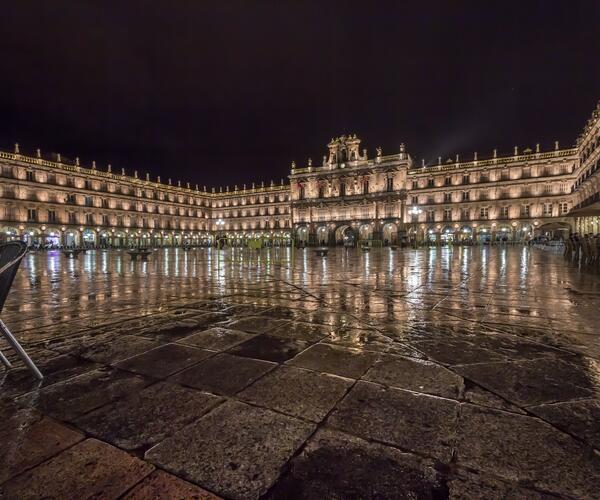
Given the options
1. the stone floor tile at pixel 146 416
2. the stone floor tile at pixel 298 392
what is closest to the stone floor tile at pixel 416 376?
the stone floor tile at pixel 298 392

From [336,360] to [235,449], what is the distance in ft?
4.08

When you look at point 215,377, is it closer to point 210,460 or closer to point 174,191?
point 210,460

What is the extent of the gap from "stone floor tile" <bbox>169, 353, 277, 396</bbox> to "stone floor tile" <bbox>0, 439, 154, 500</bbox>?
69 centimetres

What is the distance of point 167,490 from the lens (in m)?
1.26

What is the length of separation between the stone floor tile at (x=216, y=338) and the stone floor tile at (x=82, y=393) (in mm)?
746

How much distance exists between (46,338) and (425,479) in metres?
3.61

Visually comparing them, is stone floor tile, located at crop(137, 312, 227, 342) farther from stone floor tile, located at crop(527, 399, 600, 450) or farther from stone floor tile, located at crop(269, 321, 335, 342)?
stone floor tile, located at crop(527, 399, 600, 450)

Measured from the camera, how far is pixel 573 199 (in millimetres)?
45406

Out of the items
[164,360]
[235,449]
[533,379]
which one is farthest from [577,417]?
[164,360]

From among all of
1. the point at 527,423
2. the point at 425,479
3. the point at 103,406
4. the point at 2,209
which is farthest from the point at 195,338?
the point at 2,209

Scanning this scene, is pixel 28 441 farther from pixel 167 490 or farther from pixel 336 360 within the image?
pixel 336 360

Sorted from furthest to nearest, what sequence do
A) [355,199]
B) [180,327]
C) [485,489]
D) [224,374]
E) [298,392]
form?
1. [355,199]
2. [180,327]
3. [224,374]
4. [298,392]
5. [485,489]

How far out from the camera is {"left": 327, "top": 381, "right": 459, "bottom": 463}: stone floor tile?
1.52 m

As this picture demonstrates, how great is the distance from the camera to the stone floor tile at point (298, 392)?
6.06 ft
